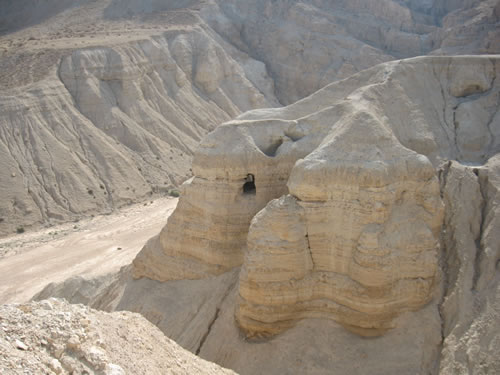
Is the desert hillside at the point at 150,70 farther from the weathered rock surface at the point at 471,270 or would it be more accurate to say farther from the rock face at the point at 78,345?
the weathered rock surface at the point at 471,270

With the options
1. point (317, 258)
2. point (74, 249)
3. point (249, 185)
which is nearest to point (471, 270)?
point (317, 258)

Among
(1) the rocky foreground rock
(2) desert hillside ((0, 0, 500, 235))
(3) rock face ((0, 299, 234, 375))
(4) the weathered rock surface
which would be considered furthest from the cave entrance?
(2) desert hillside ((0, 0, 500, 235))

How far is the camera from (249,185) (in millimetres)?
15602

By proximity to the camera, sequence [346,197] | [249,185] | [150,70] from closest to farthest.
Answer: [346,197] → [249,185] → [150,70]

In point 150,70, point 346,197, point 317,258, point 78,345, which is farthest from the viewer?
point 150,70

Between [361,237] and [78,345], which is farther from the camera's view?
[361,237]

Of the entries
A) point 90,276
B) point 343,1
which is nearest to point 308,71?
point 343,1

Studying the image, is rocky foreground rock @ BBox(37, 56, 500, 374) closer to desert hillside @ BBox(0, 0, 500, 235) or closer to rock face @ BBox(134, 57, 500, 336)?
rock face @ BBox(134, 57, 500, 336)

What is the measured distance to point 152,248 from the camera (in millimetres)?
16797

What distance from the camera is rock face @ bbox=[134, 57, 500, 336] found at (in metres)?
11.8

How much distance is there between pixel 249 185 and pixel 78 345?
8751mm

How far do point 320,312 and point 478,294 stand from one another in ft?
11.0

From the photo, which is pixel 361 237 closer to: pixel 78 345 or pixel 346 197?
pixel 346 197

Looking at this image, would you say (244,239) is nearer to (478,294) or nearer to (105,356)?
(478,294)
